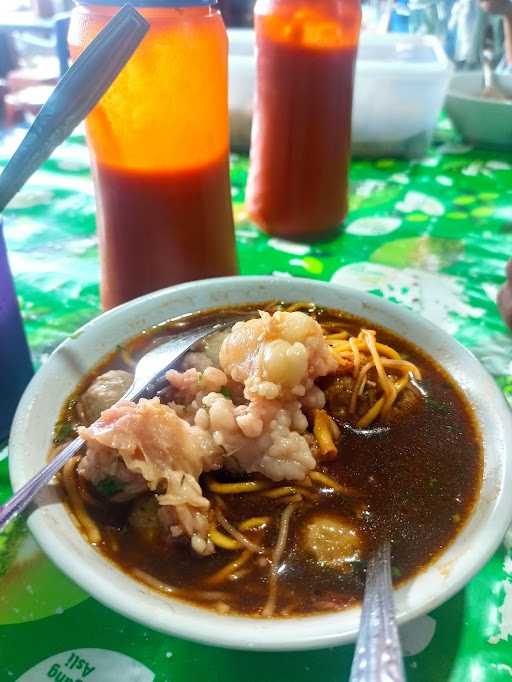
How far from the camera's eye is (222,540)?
1025mm

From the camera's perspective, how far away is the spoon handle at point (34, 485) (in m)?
0.89

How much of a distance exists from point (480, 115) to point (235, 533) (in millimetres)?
2609

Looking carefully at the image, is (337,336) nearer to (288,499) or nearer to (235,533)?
(288,499)

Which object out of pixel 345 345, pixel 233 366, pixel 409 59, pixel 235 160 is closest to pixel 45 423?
pixel 233 366

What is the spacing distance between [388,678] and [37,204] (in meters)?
2.30

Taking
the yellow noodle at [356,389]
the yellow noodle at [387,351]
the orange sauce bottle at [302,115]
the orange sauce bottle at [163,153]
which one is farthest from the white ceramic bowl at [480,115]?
the yellow noodle at [356,389]

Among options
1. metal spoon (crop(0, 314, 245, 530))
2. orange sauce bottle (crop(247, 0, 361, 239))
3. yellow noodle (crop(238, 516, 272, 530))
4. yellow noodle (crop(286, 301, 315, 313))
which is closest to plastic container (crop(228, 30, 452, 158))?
orange sauce bottle (crop(247, 0, 361, 239))

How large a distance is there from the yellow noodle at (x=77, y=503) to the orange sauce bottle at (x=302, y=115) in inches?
52.8

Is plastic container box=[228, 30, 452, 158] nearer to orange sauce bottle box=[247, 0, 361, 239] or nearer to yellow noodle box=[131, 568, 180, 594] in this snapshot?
orange sauce bottle box=[247, 0, 361, 239]

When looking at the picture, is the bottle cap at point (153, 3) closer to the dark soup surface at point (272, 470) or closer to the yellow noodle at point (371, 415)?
the dark soup surface at point (272, 470)

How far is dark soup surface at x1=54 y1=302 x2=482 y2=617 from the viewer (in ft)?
3.23

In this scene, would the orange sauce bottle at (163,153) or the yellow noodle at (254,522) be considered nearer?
the yellow noodle at (254,522)

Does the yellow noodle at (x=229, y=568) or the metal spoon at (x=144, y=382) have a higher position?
the metal spoon at (x=144, y=382)

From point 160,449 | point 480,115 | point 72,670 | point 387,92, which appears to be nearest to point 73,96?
point 160,449
